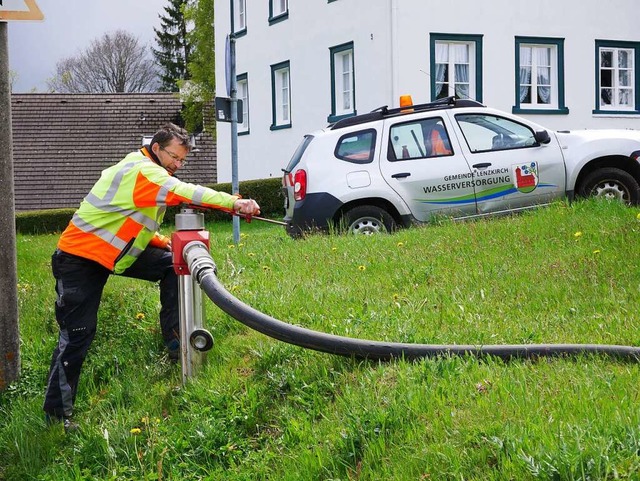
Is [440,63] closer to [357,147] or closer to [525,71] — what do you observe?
[525,71]

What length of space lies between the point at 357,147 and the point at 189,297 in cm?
633

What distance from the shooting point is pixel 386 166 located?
1181cm

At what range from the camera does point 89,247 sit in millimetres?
6230

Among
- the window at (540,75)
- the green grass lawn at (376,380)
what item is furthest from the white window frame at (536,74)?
the green grass lawn at (376,380)

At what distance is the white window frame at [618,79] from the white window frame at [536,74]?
4.22 ft

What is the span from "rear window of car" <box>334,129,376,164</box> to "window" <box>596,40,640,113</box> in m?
14.0

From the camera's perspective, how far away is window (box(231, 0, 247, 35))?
3044cm

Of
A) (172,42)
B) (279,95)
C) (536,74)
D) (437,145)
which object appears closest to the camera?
(437,145)

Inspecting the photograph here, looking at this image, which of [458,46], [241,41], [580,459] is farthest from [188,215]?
[241,41]

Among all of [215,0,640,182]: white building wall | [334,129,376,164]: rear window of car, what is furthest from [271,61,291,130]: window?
[334,129,376,164]: rear window of car

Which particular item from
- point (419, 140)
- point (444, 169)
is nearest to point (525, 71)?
point (419, 140)

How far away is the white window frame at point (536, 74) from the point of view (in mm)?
23641

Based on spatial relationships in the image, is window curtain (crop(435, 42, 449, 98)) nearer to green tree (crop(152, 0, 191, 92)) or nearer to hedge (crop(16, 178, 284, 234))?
hedge (crop(16, 178, 284, 234))

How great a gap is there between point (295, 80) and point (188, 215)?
21451mm
